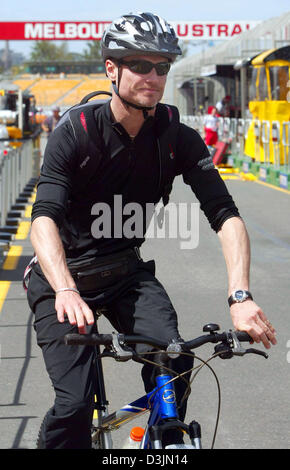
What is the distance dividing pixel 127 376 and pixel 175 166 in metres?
3.16

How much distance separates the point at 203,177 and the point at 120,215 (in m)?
0.35

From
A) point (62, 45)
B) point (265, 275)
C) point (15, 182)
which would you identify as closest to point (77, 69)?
point (62, 45)

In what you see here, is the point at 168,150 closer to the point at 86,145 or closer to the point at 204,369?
the point at 86,145

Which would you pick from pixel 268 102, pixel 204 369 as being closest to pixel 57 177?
pixel 204 369

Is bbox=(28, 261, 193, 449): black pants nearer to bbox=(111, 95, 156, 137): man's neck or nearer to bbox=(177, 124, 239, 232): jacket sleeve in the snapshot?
bbox=(177, 124, 239, 232): jacket sleeve

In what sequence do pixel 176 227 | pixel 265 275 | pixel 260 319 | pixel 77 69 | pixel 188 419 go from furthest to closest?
pixel 77 69, pixel 176 227, pixel 265 275, pixel 188 419, pixel 260 319

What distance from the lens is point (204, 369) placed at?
7.08 metres

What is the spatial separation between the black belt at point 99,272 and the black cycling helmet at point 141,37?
2.49ft

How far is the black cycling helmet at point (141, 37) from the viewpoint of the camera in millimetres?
3590

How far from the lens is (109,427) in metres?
3.69

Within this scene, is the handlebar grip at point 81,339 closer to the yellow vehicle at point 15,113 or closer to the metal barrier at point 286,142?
the metal barrier at point 286,142

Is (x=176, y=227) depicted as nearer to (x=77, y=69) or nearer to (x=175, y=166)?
(x=175, y=166)

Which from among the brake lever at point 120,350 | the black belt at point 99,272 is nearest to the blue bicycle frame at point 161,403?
the brake lever at point 120,350

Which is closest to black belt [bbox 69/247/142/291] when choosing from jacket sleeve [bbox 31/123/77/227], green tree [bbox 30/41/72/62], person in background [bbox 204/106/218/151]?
jacket sleeve [bbox 31/123/77/227]
